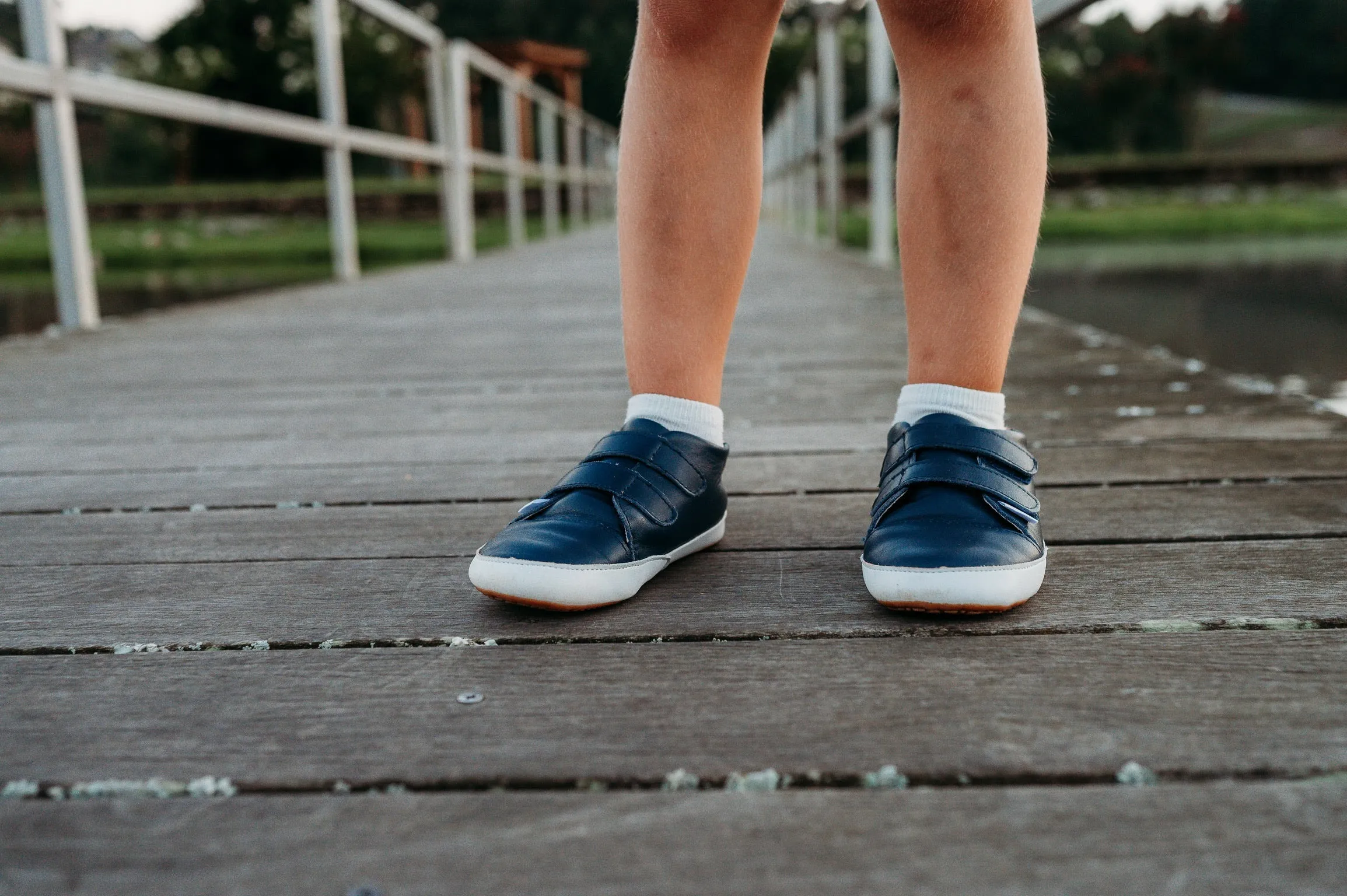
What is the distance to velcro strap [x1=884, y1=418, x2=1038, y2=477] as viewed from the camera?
56cm

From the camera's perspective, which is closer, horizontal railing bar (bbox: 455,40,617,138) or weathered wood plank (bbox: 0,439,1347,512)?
weathered wood plank (bbox: 0,439,1347,512)

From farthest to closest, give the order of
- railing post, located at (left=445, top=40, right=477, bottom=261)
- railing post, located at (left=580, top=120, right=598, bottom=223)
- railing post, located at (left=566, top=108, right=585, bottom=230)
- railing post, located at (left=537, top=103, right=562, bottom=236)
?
railing post, located at (left=580, top=120, right=598, bottom=223) → railing post, located at (left=566, top=108, right=585, bottom=230) → railing post, located at (left=537, top=103, right=562, bottom=236) → railing post, located at (left=445, top=40, right=477, bottom=261)

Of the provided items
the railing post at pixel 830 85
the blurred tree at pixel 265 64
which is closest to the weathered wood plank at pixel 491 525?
the railing post at pixel 830 85

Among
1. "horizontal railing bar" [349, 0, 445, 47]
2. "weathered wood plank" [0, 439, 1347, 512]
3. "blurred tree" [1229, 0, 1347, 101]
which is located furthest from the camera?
"blurred tree" [1229, 0, 1347, 101]

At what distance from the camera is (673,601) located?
53 cm

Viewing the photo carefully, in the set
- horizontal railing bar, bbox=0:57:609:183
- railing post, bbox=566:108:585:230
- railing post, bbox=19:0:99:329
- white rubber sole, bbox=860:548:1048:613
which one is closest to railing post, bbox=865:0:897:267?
horizontal railing bar, bbox=0:57:609:183

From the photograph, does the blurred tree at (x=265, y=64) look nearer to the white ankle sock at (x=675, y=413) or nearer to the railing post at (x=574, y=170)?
the railing post at (x=574, y=170)

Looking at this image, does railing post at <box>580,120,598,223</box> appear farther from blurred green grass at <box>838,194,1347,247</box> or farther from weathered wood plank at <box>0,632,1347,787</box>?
weathered wood plank at <box>0,632,1347,787</box>

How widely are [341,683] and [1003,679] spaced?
10.3 inches

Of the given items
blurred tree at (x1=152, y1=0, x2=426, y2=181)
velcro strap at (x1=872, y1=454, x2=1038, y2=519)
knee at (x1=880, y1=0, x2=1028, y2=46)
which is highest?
blurred tree at (x1=152, y1=0, x2=426, y2=181)

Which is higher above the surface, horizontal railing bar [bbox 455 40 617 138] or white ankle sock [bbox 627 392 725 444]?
horizontal railing bar [bbox 455 40 617 138]

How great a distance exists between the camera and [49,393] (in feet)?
3.73

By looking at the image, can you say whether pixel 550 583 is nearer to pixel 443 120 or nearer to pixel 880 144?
pixel 880 144

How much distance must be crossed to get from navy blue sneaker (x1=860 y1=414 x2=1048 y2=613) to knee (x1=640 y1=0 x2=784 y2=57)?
232 millimetres
